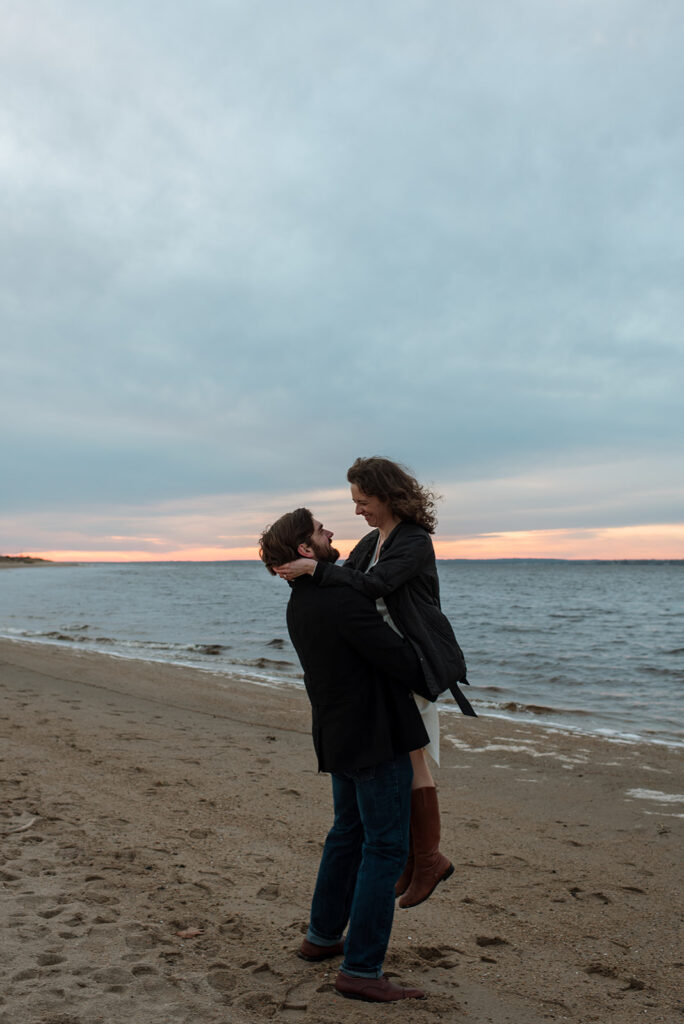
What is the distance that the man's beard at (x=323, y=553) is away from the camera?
9.65 ft

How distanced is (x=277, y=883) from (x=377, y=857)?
1.71 m

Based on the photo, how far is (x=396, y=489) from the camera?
302 cm

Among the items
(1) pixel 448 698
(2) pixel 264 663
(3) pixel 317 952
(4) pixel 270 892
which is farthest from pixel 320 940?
(2) pixel 264 663

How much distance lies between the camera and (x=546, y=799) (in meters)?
6.55

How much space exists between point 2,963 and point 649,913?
131 inches

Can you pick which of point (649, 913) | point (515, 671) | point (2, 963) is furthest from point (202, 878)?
point (515, 671)

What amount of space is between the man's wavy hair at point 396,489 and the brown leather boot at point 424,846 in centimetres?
110

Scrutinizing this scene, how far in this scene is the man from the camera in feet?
9.23

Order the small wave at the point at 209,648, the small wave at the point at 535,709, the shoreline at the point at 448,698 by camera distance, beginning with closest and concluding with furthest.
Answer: the shoreline at the point at 448,698 < the small wave at the point at 535,709 < the small wave at the point at 209,648

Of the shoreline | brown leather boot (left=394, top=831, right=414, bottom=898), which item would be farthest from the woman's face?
the shoreline

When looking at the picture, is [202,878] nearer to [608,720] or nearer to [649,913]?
[649,913]

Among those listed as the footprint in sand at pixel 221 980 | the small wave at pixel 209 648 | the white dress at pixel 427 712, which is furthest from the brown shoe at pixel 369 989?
the small wave at pixel 209 648

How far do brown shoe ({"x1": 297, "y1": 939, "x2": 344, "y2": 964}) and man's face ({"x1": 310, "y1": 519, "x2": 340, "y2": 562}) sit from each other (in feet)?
5.63

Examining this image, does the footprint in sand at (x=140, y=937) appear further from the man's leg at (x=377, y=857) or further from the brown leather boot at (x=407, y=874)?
the brown leather boot at (x=407, y=874)
